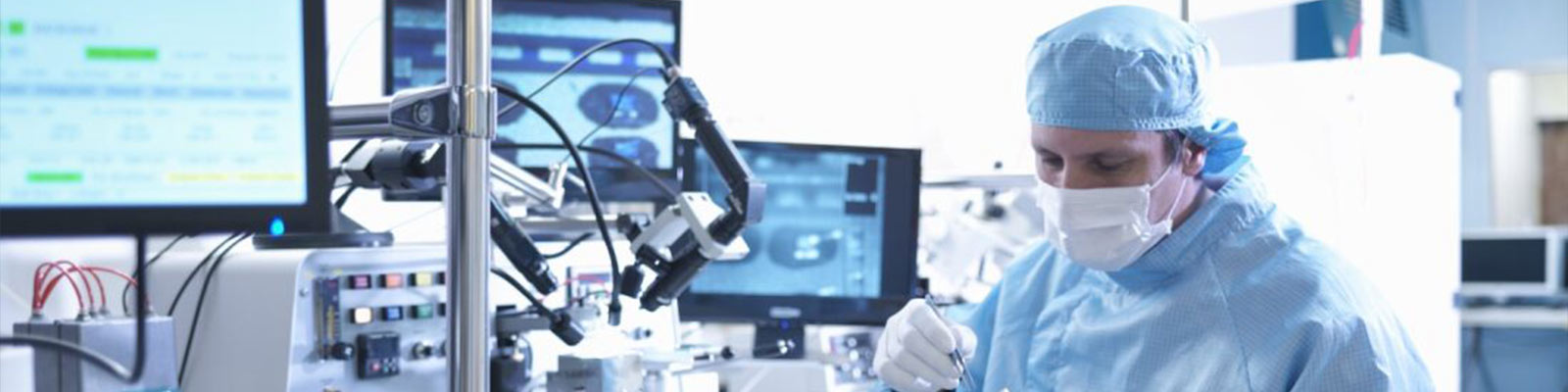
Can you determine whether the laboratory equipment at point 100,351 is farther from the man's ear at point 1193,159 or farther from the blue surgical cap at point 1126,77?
the man's ear at point 1193,159

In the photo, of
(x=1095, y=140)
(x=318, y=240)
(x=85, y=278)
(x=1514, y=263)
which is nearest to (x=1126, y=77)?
(x=1095, y=140)

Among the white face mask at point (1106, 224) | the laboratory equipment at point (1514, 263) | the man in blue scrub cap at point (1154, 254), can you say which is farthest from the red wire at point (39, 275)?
the laboratory equipment at point (1514, 263)

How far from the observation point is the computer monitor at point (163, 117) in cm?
79

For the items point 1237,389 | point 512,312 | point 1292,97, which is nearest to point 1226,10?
point 1292,97

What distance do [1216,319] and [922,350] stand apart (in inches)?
13.2

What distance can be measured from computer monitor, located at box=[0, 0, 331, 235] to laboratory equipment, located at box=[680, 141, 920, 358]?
4.47 feet

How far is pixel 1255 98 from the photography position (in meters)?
3.01

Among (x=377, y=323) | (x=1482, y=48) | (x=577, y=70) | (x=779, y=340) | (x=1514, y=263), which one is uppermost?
(x=1482, y=48)

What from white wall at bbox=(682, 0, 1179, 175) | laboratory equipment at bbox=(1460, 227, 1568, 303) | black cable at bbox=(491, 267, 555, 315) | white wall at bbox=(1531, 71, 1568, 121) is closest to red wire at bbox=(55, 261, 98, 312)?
black cable at bbox=(491, 267, 555, 315)

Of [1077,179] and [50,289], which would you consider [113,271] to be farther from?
[1077,179]

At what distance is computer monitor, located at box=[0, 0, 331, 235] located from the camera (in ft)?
2.58

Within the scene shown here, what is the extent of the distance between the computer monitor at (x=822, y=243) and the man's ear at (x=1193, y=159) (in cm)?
69

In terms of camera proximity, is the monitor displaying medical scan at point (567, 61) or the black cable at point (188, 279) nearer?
the black cable at point (188, 279)

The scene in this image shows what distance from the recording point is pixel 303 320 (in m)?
1.40
